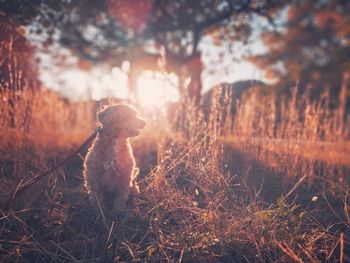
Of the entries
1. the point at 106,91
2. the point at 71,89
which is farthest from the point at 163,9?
the point at 106,91

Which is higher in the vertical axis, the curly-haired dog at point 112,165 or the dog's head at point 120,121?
the dog's head at point 120,121

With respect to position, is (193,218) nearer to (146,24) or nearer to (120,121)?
(120,121)

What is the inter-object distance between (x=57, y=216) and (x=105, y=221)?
49 centimetres

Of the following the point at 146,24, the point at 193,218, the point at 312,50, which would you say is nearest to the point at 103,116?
the point at 193,218

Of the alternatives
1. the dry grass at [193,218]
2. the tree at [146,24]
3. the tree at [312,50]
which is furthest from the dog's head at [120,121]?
the tree at [312,50]

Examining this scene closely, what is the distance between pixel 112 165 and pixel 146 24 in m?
8.76

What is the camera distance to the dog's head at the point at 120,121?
386 cm

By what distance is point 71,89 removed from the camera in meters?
9.04

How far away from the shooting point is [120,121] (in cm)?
390

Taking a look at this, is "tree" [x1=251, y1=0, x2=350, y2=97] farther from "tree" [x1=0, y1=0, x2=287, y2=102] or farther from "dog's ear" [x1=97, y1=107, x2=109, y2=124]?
"dog's ear" [x1=97, y1=107, x2=109, y2=124]

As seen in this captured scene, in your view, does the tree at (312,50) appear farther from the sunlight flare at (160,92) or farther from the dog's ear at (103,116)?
the dog's ear at (103,116)

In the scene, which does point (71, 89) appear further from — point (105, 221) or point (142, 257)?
point (142, 257)

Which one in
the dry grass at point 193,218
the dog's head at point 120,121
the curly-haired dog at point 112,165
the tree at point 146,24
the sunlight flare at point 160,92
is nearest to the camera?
the dry grass at point 193,218

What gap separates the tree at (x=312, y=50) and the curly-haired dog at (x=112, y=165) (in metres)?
15.6
